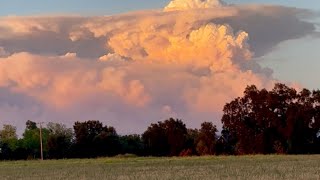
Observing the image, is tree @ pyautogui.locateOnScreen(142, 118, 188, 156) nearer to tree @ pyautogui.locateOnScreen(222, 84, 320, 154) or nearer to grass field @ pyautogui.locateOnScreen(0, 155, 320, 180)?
tree @ pyautogui.locateOnScreen(222, 84, 320, 154)

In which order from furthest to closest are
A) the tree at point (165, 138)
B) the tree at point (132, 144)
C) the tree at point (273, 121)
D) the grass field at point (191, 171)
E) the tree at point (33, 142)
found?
the tree at point (33, 142) → the tree at point (132, 144) → the tree at point (165, 138) → the tree at point (273, 121) → the grass field at point (191, 171)

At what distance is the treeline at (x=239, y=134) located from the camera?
81.9 meters

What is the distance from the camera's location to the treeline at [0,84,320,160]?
81875mm

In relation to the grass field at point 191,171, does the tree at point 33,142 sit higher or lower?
higher

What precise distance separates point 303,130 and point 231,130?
343 inches

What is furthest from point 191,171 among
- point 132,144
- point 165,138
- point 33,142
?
point 33,142

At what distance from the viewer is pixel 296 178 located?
29125mm

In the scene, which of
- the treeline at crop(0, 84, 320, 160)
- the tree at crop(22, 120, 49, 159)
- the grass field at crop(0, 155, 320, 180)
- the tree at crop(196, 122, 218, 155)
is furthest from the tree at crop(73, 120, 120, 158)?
the grass field at crop(0, 155, 320, 180)

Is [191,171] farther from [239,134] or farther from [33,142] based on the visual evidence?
[33,142]

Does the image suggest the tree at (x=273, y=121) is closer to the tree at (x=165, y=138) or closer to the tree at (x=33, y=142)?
the tree at (x=165, y=138)

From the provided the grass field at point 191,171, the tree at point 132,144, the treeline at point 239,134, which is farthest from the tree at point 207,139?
the grass field at point 191,171

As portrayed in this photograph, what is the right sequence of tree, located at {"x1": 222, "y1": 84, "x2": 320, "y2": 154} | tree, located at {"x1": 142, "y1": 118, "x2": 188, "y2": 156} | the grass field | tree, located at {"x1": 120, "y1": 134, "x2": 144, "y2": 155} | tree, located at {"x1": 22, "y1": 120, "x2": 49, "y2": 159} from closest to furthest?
the grass field < tree, located at {"x1": 222, "y1": 84, "x2": 320, "y2": 154} < tree, located at {"x1": 142, "y1": 118, "x2": 188, "y2": 156} < tree, located at {"x1": 120, "y1": 134, "x2": 144, "y2": 155} < tree, located at {"x1": 22, "y1": 120, "x2": 49, "y2": 159}

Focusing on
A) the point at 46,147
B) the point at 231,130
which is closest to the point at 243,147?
the point at 231,130

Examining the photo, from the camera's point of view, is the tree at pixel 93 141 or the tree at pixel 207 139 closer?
the tree at pixel 207 139
